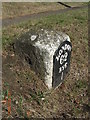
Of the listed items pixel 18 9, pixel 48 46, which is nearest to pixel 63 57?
pixel 48 46

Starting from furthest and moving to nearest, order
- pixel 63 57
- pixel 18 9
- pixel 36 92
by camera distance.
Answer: pixel 18 9
pixel 63 57
pixel 36 92

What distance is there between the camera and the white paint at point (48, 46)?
6305 mm

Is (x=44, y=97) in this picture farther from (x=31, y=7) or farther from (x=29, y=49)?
(x=31, y=7)

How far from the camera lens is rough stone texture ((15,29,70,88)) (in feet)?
20.8

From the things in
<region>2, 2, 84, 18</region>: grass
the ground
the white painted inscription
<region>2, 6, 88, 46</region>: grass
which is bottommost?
the ground

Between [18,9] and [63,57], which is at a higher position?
[18,9]

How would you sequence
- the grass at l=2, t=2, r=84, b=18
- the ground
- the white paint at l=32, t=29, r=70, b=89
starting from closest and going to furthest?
the ground
the white paint at l=32, t=29, r=70, b=89
the grass at l=2, t=2, r=84, b=18

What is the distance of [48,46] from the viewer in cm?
634

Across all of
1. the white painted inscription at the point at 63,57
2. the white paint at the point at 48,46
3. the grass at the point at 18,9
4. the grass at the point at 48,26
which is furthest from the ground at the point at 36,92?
the grass at the point at 18,9

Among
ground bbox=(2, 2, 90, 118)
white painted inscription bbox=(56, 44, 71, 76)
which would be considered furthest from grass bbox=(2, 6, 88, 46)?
white painted inscription bbox=(56, 44, 71, 76)

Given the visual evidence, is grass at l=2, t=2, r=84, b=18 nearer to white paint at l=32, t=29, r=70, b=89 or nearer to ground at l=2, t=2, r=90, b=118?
ground at l=2, t=2, r=90, b=118

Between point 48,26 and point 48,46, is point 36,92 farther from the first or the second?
point 48,26

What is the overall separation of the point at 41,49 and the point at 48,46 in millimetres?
198

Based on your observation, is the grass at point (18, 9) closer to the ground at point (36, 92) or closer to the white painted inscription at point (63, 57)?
the ground at point (36, 92)
